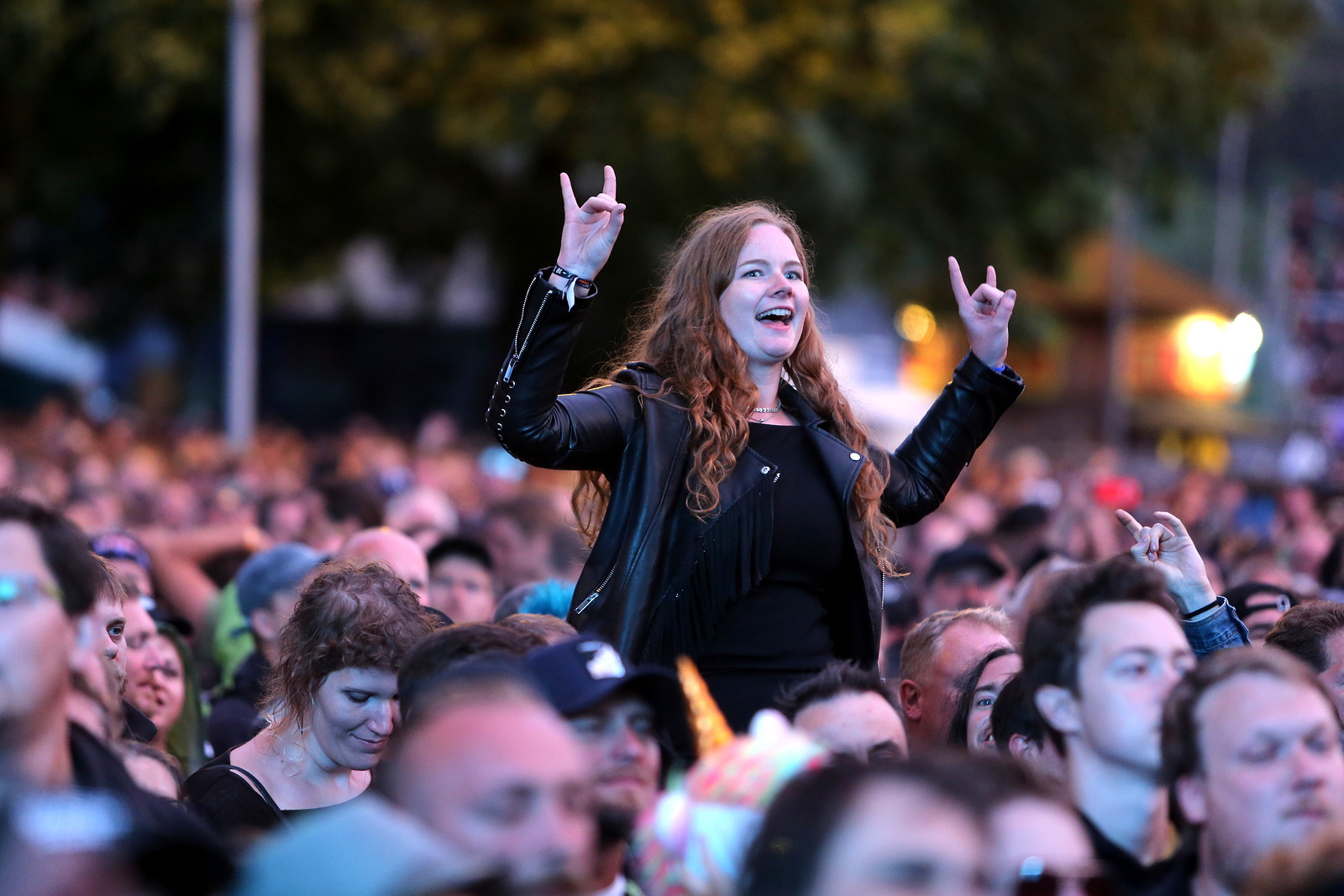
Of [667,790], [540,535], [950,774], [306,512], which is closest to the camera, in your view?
[950,774]

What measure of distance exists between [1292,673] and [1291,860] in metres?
0.44

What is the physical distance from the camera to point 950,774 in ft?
8.79

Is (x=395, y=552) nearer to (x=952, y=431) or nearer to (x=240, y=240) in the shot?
(x=952, y=431)

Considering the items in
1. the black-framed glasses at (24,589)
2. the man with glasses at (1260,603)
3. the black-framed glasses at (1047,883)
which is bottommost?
the black-framed glasses at (1047,883)

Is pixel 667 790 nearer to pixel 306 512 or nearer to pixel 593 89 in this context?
pixel 306 512

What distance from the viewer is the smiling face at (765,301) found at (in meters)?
4.48

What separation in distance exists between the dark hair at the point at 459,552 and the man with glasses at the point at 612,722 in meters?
4.03

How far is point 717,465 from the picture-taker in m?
4.27

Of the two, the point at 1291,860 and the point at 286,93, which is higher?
the point at 286,93

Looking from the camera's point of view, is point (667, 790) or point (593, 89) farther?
point (593, 89)

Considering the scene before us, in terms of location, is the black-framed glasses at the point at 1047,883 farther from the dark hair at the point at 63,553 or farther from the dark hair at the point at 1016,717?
the dark hair at the point at 63,553

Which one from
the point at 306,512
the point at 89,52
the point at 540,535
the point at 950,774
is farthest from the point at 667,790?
→ the point at 89,52

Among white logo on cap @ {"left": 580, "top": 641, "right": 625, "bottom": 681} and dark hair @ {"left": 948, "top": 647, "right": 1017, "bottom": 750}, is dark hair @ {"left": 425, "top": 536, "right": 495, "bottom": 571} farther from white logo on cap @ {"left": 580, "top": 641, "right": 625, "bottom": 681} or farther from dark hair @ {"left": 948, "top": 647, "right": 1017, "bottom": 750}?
white logo on cap @ {"left": 580, "top": 641, "right": 625, "bottom": 681}

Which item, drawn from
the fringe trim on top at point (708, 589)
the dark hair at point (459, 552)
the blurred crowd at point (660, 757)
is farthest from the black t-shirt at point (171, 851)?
the dark hair at point (459, 552)
